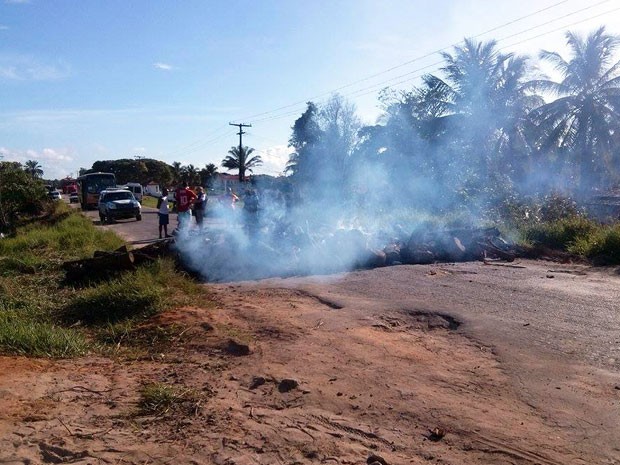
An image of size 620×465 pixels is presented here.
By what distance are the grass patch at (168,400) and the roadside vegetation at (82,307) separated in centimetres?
158

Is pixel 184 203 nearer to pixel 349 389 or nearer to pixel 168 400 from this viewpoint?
pixel 168 400

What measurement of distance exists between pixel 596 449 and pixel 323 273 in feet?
24.3

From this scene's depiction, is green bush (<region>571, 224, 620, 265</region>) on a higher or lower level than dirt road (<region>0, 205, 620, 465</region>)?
higher

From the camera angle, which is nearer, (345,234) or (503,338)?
(503,338)

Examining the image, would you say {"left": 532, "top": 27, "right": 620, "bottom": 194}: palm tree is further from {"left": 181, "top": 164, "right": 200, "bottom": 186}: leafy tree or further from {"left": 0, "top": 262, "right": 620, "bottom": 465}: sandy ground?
{"left": 181, "top": 164, "right": 200, "bottom": 186}: leafy tree

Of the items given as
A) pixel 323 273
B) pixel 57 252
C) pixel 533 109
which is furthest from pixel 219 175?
pixel 323 273

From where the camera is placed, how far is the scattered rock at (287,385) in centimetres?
461

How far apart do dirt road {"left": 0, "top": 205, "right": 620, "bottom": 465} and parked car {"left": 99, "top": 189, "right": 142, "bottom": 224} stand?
61.0ft

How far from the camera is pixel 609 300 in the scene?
26.2 feet

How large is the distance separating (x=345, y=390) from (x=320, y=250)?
22.5 feet

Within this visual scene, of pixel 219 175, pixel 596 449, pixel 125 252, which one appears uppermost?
pixel 219 175

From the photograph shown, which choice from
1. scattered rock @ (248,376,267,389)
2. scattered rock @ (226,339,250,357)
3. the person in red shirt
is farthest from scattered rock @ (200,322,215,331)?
the person in red shirt

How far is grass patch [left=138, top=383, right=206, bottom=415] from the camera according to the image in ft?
13.7

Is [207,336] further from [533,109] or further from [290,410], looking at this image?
[533,109]
